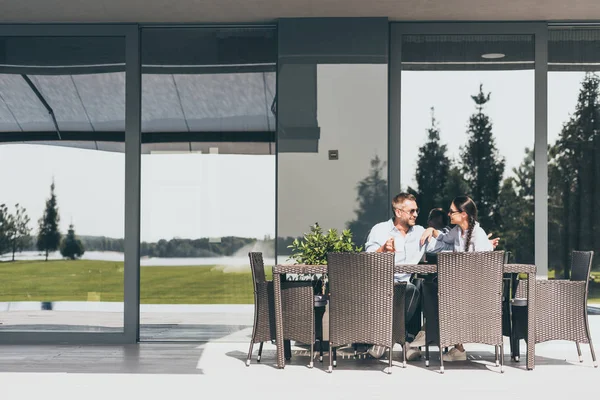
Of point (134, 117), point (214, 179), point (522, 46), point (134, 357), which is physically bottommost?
point (134, 357)

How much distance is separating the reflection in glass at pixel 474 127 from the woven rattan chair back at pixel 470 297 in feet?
7.01

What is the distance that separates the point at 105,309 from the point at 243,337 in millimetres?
1400

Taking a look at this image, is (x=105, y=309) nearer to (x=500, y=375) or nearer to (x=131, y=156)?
(x=131, y=156)

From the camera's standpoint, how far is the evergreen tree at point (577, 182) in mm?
8828

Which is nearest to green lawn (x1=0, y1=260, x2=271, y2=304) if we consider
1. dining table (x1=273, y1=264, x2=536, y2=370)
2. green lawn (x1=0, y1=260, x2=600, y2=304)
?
green lawn (x1=0, y1=260, x2=600, y2=304)

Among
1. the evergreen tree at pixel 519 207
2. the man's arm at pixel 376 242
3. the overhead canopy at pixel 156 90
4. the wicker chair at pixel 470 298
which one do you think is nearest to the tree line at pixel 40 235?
the overhead canopy at pixel 156 90

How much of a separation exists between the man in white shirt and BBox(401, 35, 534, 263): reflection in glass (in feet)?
3.04

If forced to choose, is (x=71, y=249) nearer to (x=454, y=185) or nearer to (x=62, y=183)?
(x=62, y=183)

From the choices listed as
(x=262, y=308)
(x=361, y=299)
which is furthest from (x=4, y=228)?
(x=361, y=299)

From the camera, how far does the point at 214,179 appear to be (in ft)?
29.4

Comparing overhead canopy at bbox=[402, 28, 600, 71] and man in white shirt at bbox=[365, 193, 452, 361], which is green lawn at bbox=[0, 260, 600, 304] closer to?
man in white shirt at bbox=[365, 193, 452, 361]

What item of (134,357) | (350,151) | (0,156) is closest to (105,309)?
(134,357)

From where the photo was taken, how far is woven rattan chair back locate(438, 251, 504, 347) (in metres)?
6.70

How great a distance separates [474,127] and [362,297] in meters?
2.90
